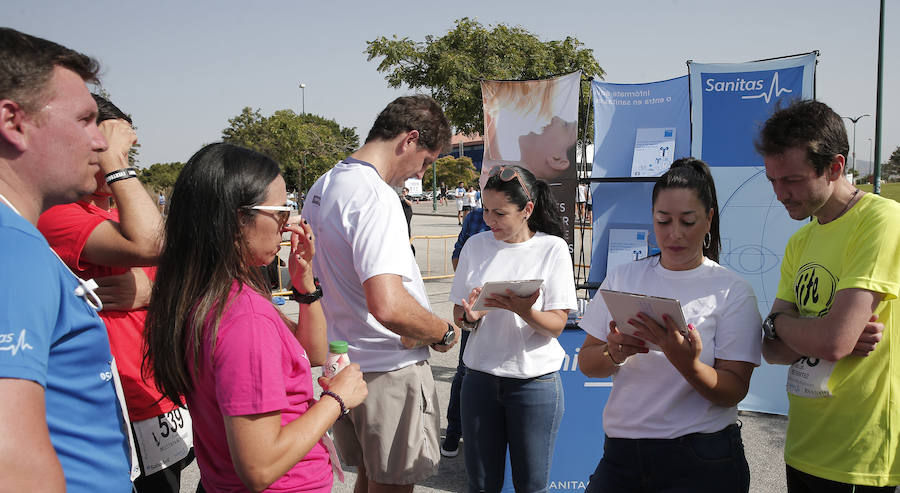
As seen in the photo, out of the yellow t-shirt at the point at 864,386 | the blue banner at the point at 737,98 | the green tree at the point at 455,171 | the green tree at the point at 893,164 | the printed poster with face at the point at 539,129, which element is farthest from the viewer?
the green tree at the point at 893,164

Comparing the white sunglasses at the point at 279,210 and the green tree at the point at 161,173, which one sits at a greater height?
the green tree at the point at 161,173

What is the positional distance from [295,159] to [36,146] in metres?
27.2

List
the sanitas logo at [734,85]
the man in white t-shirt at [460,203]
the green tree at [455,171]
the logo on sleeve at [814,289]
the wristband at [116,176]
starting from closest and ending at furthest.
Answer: the logo on sleeve at [814,289] → the wristband at [116,176] → the sanitas logo at [734,85] → the man in white t-shirt at [460,203] → the green tree at [455,171]

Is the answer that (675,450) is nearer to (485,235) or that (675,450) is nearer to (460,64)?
(485,235)

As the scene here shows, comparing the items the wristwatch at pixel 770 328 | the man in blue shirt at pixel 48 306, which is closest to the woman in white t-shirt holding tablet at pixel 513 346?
the wristwatch at pixel 770 328

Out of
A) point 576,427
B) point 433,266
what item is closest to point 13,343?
point 576,427

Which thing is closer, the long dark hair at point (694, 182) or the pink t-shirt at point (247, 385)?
the pink t-shirt at point (247, 385)

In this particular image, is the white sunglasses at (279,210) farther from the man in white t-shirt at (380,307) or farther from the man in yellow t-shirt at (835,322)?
the man in yellow t-shirt at (835,322)

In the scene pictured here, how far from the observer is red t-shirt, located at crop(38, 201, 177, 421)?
2092mm

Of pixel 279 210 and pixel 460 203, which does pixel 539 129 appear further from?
pixel 460 203

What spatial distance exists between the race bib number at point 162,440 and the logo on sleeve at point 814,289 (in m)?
2.37

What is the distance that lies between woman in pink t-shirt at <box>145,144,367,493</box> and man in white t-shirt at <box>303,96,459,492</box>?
528 mm

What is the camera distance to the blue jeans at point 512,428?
280cm

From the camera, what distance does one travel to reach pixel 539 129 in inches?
272
